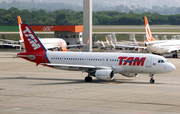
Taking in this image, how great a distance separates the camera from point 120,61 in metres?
40.2

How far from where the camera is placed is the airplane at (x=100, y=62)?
38.9 m

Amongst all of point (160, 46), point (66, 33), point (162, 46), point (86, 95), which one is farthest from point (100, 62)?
point (66, 33)

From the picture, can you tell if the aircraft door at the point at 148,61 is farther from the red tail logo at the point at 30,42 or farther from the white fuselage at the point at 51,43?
the white fuselage at the point at 51,43

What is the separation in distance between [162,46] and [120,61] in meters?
40.9

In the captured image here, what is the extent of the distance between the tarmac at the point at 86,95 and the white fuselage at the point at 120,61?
1819 millimetres

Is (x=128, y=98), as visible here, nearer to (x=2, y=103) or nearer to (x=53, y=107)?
(x=53, y=107)

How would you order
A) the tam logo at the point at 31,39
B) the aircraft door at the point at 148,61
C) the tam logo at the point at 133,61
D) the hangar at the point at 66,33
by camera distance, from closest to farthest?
1. the aircraft door at the point at 148,61
2. the tam logo at the point at 133,61
3. the tam logo at the point at 31,39
4. the hangar at the point at 66,33

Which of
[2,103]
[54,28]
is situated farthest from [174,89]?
[54,28]

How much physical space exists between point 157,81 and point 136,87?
6539 millimetres

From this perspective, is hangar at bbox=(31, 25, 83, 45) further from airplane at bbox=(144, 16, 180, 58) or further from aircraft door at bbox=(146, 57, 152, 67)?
aircraft door at bbox=(146, 57, 152, 67)

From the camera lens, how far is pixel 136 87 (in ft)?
117

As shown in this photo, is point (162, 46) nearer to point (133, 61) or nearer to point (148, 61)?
point (148, 61)

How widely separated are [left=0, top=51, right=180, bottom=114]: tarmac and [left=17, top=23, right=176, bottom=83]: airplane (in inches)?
58.4

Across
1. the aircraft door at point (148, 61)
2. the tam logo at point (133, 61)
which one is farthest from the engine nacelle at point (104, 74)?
the aircraft door at point (148, 61)
